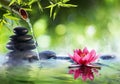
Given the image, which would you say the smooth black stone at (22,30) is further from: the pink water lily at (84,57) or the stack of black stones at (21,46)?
the pink water lily at (84,57)

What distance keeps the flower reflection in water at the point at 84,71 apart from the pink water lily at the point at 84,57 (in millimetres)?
25

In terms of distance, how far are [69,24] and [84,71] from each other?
0.88ft

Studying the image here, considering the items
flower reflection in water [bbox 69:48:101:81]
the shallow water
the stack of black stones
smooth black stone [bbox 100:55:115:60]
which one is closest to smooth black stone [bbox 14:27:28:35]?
the stack of black stones

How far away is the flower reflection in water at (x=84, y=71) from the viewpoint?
79.4 inches

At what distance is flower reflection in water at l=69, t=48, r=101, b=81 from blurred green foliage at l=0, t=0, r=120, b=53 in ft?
0.19

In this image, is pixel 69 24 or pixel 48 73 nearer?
pixel 48 73

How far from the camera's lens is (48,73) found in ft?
6.70

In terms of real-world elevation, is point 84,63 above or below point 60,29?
below

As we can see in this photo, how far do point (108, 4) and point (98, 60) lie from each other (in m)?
0.30

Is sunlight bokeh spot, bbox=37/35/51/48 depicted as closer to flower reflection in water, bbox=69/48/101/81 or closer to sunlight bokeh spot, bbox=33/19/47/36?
sunlight bokeh spot, bbox=33/19/47/36

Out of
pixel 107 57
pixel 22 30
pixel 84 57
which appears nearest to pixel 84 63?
pixel 84 57

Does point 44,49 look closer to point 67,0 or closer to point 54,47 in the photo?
point 54,47

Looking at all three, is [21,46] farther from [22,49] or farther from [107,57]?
[107,57]

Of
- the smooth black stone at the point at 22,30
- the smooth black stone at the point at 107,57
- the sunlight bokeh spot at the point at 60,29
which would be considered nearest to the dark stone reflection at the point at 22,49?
the smooth black stone at the point at 22,30
